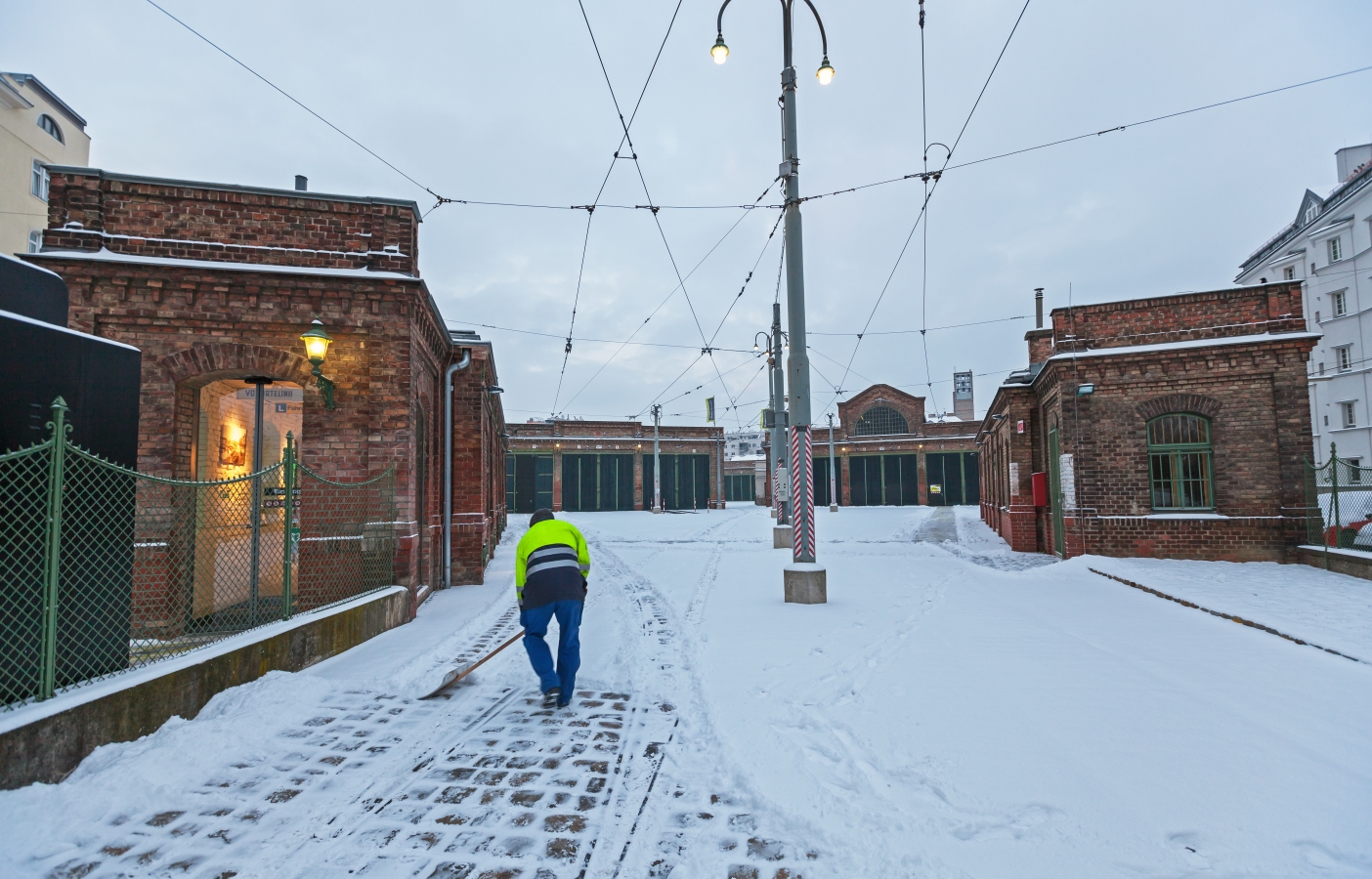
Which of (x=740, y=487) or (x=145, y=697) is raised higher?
(x=740, y=487)

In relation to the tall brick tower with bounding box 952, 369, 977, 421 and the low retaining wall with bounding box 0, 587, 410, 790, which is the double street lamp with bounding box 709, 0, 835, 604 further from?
the tall brick tower with bounding box 952, 369, 977, 421

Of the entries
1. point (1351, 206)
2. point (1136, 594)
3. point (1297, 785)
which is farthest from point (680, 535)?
point (1351, 206)

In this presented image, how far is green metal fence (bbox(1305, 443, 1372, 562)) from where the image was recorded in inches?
441

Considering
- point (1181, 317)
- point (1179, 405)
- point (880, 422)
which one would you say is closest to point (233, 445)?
point (1179, 405)

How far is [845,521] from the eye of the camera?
27.6 meters

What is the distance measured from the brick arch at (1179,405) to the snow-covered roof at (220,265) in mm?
13553

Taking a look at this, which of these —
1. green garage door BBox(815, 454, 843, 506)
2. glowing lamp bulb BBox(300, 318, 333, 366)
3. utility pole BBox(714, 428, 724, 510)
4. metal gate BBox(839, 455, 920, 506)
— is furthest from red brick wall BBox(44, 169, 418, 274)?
green garage door BBox(815, 454, 843, 506)

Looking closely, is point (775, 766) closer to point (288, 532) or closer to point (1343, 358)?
point (288, 532)

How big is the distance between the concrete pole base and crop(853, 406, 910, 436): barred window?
3722cm

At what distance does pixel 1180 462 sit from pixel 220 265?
54.0 ft

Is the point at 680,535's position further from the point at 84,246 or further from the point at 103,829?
the point at 103,829

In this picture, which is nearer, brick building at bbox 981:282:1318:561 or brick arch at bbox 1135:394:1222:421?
brick building at bbox 981:282:1318:561

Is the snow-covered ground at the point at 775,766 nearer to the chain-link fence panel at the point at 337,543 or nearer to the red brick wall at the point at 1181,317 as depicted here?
the chain-link fence panel at the point at 337,543

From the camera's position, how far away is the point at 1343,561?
10805 millimetres
